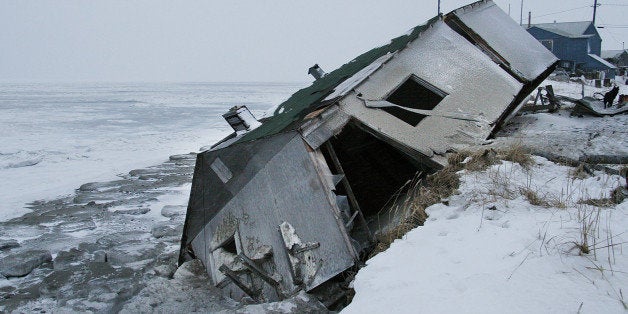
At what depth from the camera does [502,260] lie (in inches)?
131

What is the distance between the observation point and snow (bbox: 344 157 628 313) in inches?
111

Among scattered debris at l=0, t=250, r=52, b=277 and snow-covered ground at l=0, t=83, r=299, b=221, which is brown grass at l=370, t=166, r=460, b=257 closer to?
scattered debris at l=0, t=250, r=52, b=277

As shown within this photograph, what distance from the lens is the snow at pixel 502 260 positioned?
2.81 meters

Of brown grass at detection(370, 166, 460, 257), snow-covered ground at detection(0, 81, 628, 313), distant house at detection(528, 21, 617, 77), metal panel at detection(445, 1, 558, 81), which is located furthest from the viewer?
distant house at detection(528, 21, 617, 77)

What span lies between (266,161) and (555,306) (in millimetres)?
3518

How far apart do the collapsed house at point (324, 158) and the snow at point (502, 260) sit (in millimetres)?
812

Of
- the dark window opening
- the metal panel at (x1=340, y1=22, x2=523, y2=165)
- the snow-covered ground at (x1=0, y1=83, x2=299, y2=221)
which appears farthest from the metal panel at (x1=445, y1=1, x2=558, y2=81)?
the snow-covered ground at (x1=0, y1=83, x2=299, y2=221)

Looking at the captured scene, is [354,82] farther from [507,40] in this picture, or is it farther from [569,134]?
[507,40]

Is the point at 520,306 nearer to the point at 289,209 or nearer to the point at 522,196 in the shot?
the point at 522,196

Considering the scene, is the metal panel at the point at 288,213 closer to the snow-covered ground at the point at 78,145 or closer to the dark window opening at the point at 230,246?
the dark window opening at the point at 230,246

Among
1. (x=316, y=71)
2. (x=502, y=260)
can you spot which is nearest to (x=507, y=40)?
(x=316, y=71)

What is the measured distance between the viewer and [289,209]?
487 centimetres

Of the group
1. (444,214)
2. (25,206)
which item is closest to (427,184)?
(444,214)

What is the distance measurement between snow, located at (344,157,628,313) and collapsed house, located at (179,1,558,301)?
81 centimetres
